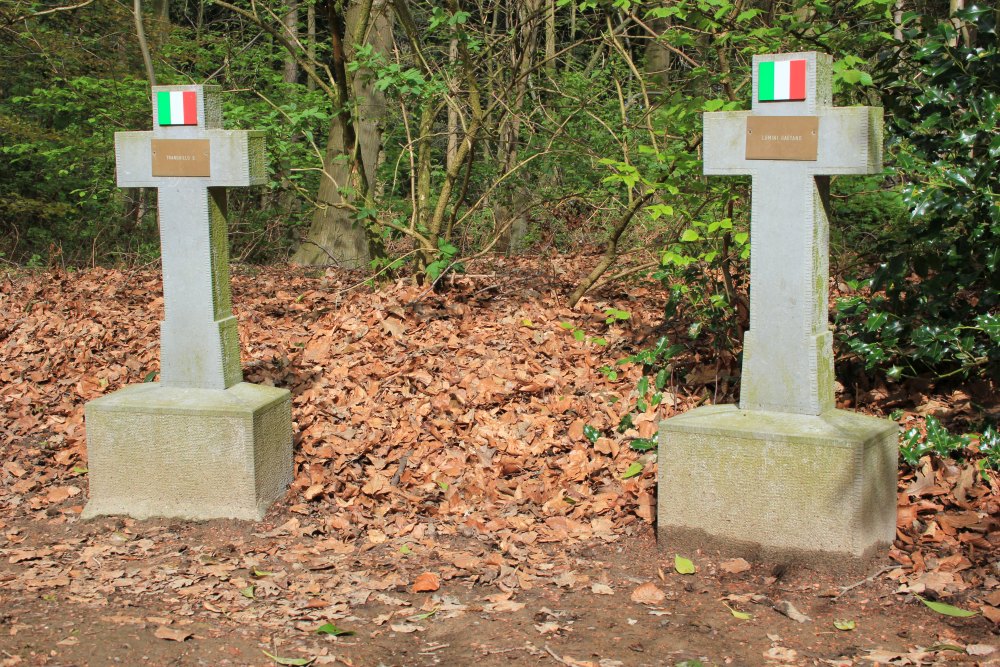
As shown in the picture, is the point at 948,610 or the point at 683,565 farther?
the point at 683,565

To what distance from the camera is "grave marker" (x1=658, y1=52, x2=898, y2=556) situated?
4496 mm

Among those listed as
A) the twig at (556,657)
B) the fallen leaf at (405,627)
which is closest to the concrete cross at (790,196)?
the twig at (556,657)

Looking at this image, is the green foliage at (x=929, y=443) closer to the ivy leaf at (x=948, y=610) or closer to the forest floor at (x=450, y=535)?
the forest floor at (x=450, y=535)

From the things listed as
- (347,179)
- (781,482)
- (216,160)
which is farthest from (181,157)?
(347,179)

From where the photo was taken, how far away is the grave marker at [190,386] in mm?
5324

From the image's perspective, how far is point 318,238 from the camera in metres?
11.3

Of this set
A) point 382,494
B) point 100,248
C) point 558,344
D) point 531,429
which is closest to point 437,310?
point 558,344

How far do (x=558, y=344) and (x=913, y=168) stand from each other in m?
2.85

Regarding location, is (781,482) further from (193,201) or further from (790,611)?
(193,201)

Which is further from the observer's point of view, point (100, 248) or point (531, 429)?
point (100, 248)

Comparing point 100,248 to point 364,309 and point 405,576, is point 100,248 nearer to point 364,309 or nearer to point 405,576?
point 364,309

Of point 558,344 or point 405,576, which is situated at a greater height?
point 558,344

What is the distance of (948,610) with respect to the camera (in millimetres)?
4152

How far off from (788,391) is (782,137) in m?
1.16
